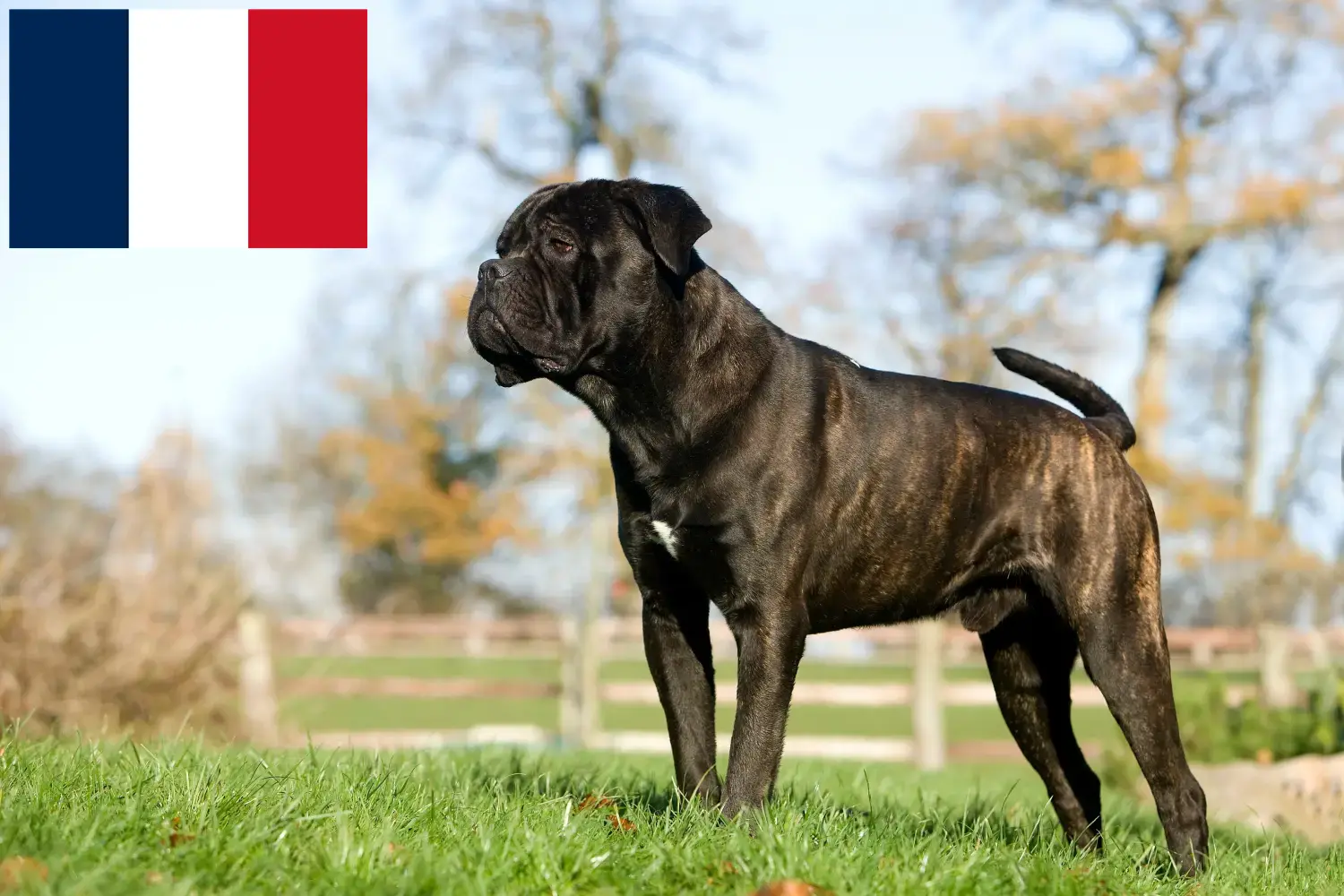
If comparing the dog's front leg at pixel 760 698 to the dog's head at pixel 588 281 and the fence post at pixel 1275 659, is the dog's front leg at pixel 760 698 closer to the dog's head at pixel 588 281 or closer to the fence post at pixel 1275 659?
the dog's head at pixel 588 281

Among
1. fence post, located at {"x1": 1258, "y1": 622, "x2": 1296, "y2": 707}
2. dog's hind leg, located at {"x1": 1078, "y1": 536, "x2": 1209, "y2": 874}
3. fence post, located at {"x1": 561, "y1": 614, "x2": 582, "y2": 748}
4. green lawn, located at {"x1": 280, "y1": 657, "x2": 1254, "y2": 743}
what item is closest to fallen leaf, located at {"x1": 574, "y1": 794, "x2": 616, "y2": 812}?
dog's hind leg, located at {"x1": 1078, "y1": 536, "x2": 1209, "y2": 874}

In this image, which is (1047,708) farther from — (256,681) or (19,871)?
(256,681)

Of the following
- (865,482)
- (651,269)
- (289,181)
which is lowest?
(865,482)

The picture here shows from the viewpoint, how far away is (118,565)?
10227 millimetres

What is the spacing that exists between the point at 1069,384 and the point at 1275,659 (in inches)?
636

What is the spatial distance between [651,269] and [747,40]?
19.7 metres

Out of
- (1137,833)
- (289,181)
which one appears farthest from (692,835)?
(289,181)

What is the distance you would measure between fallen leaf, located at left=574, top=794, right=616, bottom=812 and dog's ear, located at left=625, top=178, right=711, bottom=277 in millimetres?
1696

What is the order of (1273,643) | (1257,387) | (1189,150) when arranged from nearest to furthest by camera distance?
1. (1273,643)
2. (1189,150)
3. (1257,387)

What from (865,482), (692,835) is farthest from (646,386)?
(692,835)

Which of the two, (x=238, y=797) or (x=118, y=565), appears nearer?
(x=238, y=797)

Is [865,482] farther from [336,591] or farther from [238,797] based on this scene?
[336,591]

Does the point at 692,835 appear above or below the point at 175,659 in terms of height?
above

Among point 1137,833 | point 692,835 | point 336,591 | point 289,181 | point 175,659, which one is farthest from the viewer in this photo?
point 336,591
